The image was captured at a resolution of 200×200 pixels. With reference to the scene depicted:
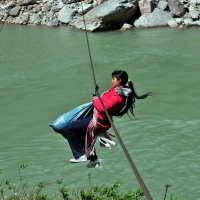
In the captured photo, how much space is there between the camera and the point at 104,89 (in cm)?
929

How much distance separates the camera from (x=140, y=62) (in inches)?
445

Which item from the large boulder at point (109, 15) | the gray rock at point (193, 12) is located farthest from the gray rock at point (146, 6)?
the gray rock at point (193, 12)

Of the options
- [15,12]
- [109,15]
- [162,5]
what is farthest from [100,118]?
[15,12]

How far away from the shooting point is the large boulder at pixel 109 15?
16.1 m

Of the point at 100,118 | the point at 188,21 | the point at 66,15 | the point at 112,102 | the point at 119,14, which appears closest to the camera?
the point at 112,102

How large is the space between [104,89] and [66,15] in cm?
930

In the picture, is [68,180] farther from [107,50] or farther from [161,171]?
[107,50]

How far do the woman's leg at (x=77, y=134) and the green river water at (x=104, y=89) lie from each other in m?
1.43

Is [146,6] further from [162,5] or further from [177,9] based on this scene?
[177,9]

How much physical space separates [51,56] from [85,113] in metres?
8.78

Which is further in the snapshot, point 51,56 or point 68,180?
point 51,56

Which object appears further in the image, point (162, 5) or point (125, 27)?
point (162, 5)

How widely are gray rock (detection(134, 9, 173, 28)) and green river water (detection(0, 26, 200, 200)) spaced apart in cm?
67

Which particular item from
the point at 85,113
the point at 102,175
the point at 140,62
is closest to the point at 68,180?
the point at 102,175
